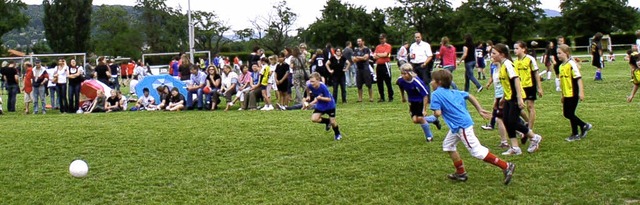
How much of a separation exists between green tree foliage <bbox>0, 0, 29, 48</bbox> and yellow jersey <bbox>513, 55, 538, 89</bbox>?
7408 cm

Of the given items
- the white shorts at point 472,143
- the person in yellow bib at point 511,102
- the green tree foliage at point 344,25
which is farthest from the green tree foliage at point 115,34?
the white shorts at point 472,143

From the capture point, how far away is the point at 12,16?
77.4 meters

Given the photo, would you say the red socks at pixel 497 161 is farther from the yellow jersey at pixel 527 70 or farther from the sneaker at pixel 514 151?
the yellow jersey at pixel 527 70

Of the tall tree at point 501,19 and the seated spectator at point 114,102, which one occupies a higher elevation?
the tall tree at point 501,19

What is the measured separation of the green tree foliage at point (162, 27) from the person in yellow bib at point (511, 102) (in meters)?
80.7

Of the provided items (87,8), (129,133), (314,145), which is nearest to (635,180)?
(314,145)

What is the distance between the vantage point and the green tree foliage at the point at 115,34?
8825 cm

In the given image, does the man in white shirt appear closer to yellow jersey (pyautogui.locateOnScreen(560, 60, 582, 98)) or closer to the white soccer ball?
yellow jersey (pyautogui.locateOnScreen(560, 60, 582, 98))

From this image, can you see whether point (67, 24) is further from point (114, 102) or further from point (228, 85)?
point (228, 85)

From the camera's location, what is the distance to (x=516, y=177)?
820 cm

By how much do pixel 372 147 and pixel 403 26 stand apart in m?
78.3

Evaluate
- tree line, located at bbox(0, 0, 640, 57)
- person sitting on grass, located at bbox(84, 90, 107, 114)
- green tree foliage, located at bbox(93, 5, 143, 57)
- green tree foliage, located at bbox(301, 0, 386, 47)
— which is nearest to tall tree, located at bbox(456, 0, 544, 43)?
tree line, located at bbox(0, 0, 640, 57)

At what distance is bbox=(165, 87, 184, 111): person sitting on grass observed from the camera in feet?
66.9

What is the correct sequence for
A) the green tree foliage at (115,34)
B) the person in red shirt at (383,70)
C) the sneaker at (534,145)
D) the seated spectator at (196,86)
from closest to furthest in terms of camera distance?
the sneaker at (534,145), the person in red shirt at (383,70), the seated spectator at (196,86), the green tree foliage at (115,34)
